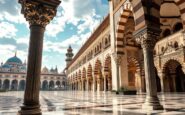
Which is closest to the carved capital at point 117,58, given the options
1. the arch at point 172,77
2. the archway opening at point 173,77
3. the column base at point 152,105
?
the arch at point 172,77

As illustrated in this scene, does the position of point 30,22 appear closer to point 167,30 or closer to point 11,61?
point 167,30

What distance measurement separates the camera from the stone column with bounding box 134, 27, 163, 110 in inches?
180

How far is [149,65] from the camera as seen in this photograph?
16.2 ft

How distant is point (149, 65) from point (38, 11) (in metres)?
3.55

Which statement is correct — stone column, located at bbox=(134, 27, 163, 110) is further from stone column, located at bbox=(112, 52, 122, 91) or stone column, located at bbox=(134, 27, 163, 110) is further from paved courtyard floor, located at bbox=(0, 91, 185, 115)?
stone column, located at bbox=(112, 52, 122, 91)

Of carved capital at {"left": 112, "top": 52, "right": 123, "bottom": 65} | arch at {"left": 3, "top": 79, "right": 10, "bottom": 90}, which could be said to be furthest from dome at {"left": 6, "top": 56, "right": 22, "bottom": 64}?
carved capital at {"left": 112, "top": 52, "right": 123, "bottom": 65}

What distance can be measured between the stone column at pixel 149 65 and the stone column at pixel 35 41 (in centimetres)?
298

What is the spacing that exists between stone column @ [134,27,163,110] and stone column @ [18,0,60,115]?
2.98 metres

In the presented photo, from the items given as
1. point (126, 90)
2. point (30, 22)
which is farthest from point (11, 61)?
point (30, 22)

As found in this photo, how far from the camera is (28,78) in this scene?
330cm

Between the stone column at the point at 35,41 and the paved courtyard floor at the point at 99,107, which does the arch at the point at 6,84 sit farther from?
the stone column at the point at 35,41

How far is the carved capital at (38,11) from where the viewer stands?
3.56m

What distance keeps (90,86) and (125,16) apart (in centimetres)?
1698

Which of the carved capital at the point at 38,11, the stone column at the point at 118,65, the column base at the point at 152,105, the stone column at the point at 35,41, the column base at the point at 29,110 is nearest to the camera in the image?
the column base at the point at 29,110
